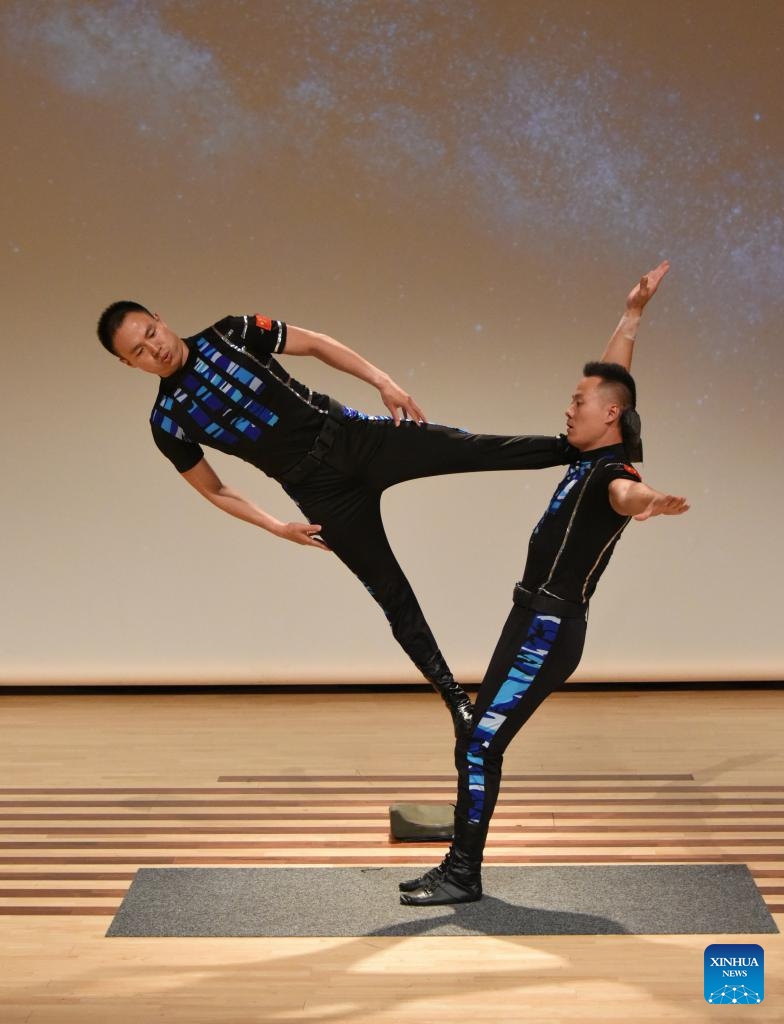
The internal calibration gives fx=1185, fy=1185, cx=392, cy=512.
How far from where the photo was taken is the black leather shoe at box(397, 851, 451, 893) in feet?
10.8

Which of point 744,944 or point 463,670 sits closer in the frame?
point 744,944

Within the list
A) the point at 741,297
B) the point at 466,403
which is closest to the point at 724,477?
the point at 741,297

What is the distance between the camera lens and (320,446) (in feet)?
10.8

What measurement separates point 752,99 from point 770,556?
2115 mm

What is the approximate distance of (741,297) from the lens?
218 inches

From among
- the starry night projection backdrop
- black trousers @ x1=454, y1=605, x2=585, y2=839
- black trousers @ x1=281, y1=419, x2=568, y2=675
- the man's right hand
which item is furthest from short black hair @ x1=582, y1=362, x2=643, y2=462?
the starry night projection backdrop

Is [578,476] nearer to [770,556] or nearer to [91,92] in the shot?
[770,556]

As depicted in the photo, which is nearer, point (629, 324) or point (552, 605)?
point (552, 605)

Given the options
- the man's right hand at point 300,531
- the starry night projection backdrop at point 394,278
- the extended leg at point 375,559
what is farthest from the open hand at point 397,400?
the starry night projection backdrop at point 394,278

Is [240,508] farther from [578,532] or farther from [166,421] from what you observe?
[578,532]

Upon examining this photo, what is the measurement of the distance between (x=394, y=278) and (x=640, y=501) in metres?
3.05

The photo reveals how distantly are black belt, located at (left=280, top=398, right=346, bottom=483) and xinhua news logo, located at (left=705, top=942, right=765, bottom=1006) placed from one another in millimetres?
1593

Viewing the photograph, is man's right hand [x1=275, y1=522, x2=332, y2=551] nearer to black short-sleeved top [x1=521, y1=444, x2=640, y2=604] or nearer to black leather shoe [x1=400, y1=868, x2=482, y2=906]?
black short-sleeved top [x1=521, y1=444, x2=640, y2=604]

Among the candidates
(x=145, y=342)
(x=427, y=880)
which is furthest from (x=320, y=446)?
(x=427, y=880)
